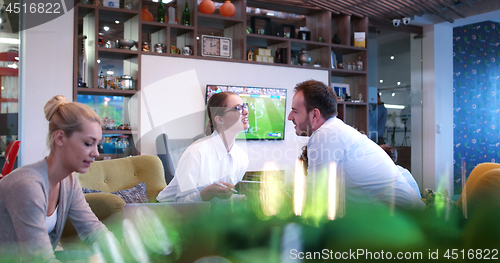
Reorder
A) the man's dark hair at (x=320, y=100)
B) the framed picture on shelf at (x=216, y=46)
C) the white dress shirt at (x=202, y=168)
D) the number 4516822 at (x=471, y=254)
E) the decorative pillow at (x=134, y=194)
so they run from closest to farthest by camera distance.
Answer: the number 4516822 at (x=471, y=254)
the white dress shirt at (x=202, y=168)
the man's dark hair at (x=320, y=100)
the decorative pillow at (x=134, y=194)
the framed picture on shelf at (x=216, y=46)

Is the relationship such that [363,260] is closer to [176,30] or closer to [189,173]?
[189,173]

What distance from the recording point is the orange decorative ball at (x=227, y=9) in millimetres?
5859

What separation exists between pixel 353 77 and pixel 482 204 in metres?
6.53

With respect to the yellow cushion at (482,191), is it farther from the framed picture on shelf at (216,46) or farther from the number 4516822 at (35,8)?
the number 4516822 at (35,8)

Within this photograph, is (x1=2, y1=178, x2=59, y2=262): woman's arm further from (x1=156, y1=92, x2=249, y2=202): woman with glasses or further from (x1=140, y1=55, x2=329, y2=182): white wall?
(x1=140, y1=55, x2=329, y2=182): white wall

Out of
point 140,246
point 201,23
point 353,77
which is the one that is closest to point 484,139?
point 353,77

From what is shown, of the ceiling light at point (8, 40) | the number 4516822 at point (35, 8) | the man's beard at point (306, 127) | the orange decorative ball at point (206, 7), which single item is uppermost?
the orange decorative ball at point (206, 7)

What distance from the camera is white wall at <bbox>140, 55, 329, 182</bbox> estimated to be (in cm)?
545

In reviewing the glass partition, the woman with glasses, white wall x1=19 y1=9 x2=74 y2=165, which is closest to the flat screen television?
the glass partition

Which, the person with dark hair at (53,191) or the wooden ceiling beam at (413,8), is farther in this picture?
the wooden ceiling beam at (413,8)

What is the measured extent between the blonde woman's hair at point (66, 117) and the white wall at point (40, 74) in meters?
3.69

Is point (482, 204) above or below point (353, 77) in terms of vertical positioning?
below

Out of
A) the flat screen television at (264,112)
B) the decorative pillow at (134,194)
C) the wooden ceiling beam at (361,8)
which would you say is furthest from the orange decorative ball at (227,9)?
the decorative pillow at (134,194)

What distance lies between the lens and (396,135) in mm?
7371
